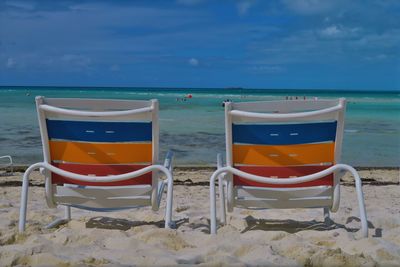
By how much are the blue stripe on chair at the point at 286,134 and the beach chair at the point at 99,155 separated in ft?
1.83

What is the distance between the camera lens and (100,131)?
3584 millimetres

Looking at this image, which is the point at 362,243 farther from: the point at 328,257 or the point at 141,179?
the point at 141,179

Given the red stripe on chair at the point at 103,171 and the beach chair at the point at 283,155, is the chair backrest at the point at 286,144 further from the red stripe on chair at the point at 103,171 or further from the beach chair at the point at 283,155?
the red stripe on chair at the point at 103,171

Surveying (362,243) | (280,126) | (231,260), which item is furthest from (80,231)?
(362,243)

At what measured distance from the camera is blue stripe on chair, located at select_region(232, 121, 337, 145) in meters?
3.53

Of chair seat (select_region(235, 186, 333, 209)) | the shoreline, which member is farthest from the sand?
the shoreline

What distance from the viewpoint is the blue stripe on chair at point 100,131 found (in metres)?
3.57

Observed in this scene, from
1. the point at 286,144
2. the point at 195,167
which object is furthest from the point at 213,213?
the point at 195,167

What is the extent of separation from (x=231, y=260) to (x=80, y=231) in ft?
3.72

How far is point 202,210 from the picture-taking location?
5141 millimetres

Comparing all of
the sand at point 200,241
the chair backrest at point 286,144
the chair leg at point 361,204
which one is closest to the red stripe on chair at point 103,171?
the sand at point 200,241

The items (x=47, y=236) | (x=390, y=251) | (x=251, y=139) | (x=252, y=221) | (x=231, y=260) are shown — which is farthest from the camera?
(x=252, y=221)

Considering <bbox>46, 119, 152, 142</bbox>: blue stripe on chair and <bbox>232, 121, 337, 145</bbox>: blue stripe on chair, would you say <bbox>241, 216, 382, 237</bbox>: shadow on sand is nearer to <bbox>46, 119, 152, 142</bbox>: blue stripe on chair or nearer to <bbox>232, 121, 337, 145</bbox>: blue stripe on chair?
<bbox>232, 121, 337, 145</bbox>: blue stripe on chair

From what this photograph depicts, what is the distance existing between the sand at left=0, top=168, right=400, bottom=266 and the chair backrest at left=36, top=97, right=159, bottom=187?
448mm
